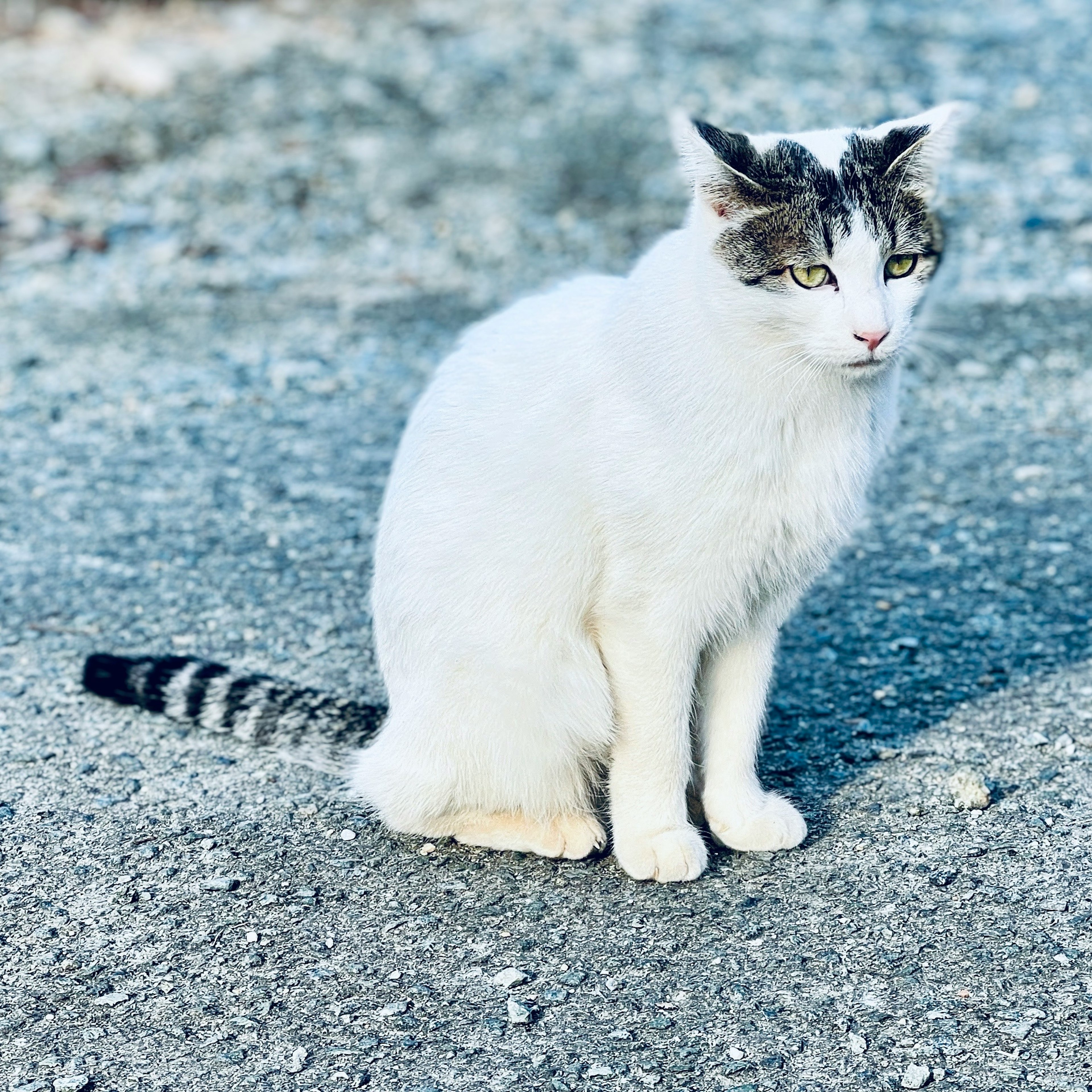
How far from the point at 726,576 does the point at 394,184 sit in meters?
5.37

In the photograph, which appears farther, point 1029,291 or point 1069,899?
Result: point 1029,291

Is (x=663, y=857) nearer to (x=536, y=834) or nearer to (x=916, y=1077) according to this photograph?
(x=536, y=834)

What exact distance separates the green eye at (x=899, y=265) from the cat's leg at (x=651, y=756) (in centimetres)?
87

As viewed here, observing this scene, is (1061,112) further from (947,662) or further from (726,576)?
(726,576)

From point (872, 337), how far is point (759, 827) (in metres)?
1.19

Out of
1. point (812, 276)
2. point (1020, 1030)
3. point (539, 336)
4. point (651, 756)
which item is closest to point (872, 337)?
point (812, 276)

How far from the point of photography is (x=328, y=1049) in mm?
2678

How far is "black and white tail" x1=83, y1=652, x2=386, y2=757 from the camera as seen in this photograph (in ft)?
11.6

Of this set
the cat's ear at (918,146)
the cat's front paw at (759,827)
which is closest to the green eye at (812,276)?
the cat's ear at (918,146)

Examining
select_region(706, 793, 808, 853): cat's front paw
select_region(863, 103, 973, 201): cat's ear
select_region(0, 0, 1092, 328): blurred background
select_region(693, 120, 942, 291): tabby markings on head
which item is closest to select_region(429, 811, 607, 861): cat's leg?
select_region(706, 793, 808, 853): cat's front paw

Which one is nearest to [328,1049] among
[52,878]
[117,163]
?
[52,878]

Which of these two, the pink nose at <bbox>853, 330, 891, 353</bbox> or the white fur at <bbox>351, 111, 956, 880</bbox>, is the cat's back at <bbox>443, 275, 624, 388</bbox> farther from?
the pink nose at <bbox>853, 330, 891, 353</bbox>

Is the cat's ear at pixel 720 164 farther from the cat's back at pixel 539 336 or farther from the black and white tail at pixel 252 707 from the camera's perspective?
the black and white tail at pixel 252 707

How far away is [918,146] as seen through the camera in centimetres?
280
